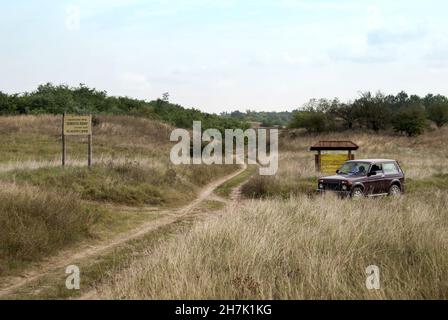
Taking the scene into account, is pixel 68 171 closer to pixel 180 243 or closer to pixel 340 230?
pixel 180 243

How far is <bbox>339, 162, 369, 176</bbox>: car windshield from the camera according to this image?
1678cm

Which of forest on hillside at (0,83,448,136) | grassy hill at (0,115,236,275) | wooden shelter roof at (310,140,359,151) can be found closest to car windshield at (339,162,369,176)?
wooden shelter roof at (310,140,359,151)

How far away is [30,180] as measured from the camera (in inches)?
596

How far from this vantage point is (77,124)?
1869 centimetres

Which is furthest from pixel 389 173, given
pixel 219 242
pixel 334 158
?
pixel 219 242

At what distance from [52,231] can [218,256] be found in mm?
4378

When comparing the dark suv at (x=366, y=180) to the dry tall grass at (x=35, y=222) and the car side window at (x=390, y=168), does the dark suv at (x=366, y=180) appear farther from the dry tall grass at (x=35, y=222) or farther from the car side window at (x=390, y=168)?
the dry tall grass at (x=35, y=222)

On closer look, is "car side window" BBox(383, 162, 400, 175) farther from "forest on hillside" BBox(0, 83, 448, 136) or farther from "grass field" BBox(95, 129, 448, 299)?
"forest on hillside" BBox(0, 83, 448, 136)

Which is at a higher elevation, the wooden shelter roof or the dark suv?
the wooden shelter roof

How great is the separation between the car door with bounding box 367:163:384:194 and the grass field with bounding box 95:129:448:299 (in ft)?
17.1

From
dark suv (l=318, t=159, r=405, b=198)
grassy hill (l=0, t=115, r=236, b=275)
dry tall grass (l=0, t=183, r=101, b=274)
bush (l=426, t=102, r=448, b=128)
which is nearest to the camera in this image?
dry tall grass (l=0, t=183, r=101, b=274)
